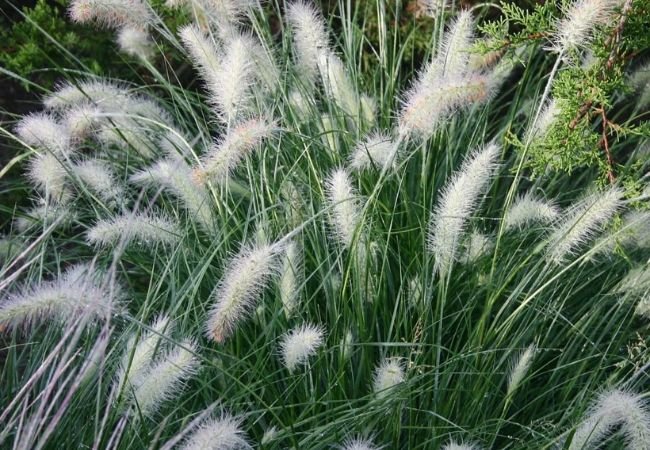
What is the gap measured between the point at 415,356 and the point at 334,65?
3.95ft

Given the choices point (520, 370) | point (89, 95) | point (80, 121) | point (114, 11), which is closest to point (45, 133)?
point (80, 121)

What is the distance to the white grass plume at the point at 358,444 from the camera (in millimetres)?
2255

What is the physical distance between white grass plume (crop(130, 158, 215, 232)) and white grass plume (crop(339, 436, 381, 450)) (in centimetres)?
93

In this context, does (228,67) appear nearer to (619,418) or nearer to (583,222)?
(583,222)

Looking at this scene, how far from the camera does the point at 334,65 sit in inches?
146

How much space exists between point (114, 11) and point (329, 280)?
126cm

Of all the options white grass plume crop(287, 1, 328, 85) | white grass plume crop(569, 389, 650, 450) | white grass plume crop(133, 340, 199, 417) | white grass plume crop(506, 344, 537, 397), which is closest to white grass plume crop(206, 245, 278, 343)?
white grass plume crop(133, 340, 199, 417)

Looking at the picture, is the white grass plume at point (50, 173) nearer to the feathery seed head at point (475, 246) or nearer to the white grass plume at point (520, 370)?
the feathery seed head at point (475, 246)

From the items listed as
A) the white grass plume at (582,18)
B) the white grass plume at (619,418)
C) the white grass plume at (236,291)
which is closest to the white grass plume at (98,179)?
the white grass plume at (236,291)

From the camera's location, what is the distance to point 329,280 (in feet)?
10.9

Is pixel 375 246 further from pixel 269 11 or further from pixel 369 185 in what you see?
pixel 269 11

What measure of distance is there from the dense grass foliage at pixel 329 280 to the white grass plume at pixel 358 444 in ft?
0.09

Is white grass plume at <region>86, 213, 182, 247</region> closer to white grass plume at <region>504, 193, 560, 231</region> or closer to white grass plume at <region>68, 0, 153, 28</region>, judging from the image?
white grass plume at <region>68, 0, 153, 28</region>

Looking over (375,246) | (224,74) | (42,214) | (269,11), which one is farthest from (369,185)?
(269,11)
